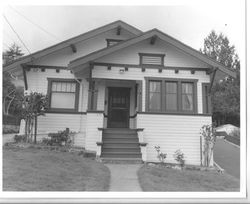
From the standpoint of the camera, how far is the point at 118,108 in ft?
32.4

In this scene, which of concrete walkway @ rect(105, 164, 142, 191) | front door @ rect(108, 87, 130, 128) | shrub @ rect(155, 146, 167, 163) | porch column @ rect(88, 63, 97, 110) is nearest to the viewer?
concrete walkway @ rect(105, 164, 142, 191)

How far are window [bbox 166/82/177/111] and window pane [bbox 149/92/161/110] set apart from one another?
30 centimetres

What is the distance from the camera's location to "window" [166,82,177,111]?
869 cm

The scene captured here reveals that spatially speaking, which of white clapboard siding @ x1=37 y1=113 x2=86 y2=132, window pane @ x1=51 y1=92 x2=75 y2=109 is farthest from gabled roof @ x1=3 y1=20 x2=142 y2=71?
white clapboard siding @ x1=37 y1=113 x2=86 y2=132

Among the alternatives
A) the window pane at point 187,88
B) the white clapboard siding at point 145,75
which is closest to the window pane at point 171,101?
the window pane at point 187,88

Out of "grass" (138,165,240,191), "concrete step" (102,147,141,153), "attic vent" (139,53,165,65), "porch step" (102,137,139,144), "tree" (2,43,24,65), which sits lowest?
"grass" (138,165,240,191)

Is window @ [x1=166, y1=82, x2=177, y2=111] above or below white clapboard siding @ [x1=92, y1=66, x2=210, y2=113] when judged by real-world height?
below

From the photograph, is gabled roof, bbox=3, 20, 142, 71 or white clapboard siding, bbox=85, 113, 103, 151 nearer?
white clapboard siding, bbox=85, 113, 103, 151

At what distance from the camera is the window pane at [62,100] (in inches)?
374

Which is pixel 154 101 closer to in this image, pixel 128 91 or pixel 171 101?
pixel 171 101

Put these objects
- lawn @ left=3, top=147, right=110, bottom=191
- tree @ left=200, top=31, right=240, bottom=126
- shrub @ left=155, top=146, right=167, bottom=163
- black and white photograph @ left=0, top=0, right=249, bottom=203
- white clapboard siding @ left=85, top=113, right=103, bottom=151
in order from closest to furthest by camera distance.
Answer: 1. lawn @ left=3, top=147, right=110, bottom=191
2. black and white photograph @ left=0, top=0, right=249, bottom=203
3. shrub @ left=155, top=146, right=167, bottom=163
4. white clapboard siding @ left=85, top=113, right=103, bottom=151
5. tree @ left=200, top=31, right=240, bottom=126

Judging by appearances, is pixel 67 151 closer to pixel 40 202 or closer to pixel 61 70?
pixel 61 70

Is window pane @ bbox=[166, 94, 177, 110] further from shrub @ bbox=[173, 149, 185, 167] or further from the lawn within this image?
the lawn

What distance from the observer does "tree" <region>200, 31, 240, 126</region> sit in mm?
13707
